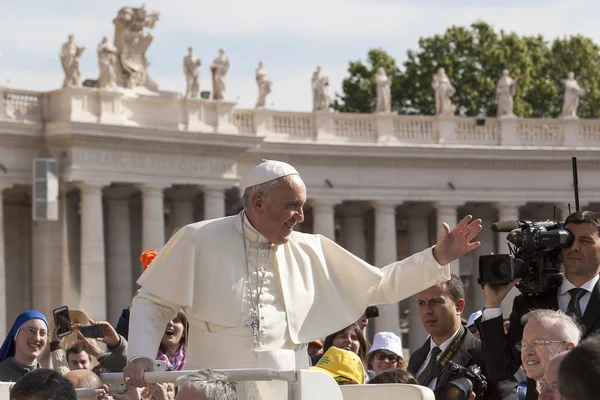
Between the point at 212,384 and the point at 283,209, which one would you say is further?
the point at 283,209

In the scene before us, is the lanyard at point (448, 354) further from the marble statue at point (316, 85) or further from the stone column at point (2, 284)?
the marble statue at point (316, 85)

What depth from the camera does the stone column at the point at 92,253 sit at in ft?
182

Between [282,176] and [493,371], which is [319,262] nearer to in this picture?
[282,176]

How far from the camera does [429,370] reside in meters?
14.5

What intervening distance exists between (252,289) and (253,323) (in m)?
0.30

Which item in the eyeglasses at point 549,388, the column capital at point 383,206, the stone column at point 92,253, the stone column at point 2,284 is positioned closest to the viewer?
the eyeglasses at point 549,388

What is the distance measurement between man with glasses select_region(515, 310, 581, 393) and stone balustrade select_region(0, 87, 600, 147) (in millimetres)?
45839

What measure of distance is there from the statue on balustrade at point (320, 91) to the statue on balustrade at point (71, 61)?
1063 cm

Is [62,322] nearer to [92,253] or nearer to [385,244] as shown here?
[92,253]

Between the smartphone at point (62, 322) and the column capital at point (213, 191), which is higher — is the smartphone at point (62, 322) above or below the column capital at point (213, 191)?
below

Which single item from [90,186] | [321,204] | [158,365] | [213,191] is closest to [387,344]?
[158,365]

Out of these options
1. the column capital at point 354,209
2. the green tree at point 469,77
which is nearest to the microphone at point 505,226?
the column capital at point 354,209

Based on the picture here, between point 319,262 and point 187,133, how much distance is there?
46.7m

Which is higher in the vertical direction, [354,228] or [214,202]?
[214,202]
